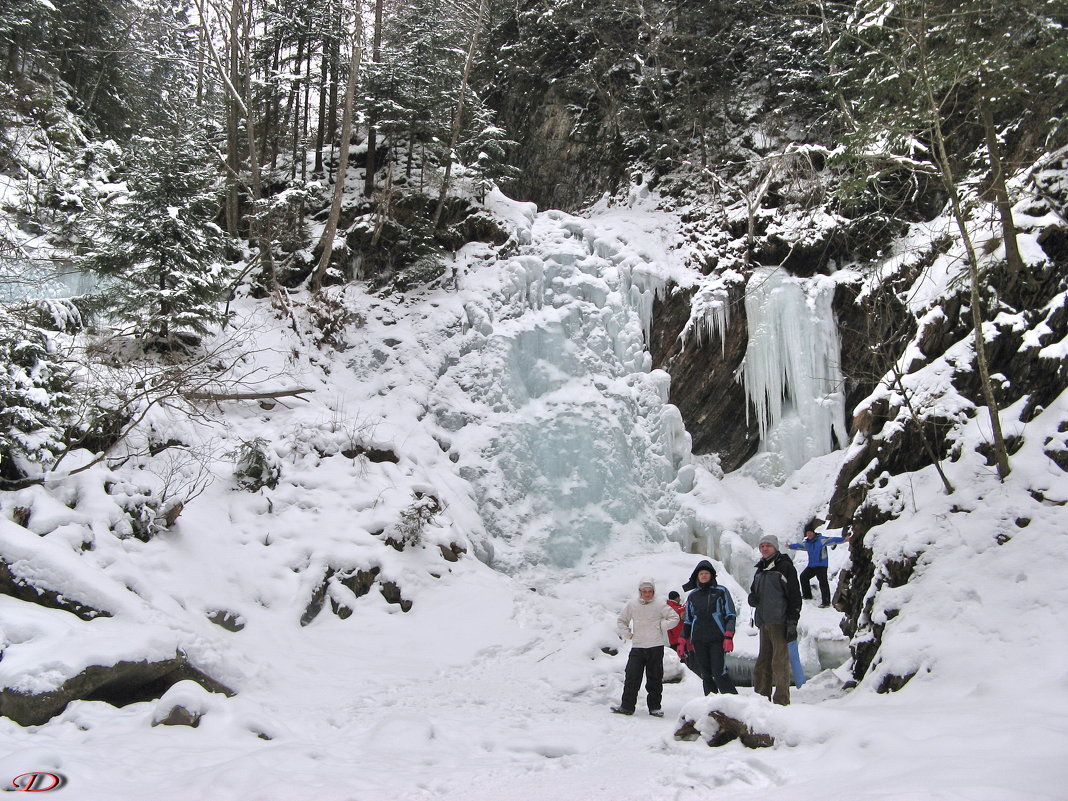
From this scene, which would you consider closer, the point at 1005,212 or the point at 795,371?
the point at 1005,212

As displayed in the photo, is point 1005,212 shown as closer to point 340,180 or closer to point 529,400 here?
point 529,400

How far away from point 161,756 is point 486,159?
12242 mm

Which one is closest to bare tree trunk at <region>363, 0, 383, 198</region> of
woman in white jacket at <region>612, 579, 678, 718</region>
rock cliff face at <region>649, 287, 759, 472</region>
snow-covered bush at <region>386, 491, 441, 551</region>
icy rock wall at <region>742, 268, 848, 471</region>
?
rock cliff face at <region>649, 287, 759, 472</region>

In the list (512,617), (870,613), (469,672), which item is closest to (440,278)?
(512,617)

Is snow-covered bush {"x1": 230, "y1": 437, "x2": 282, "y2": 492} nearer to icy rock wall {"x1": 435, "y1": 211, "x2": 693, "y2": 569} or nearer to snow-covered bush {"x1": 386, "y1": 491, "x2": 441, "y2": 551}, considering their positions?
snow-covered bush {"x1": 386, "y1": 491, "x2": 441, "y2": 551}

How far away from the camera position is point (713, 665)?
5.27 meters

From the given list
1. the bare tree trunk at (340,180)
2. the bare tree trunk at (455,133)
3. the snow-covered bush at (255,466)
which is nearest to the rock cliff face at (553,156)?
the bare tree trunk at (455,133)

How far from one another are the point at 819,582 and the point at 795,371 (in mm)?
4006

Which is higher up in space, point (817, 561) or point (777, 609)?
point (817, 561)

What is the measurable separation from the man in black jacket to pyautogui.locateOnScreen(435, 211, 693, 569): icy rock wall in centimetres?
507

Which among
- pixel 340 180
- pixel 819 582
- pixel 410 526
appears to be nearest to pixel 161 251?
pixel 340 180

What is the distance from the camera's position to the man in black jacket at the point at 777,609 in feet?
16.0

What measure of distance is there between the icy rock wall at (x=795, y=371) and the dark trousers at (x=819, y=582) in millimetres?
2972

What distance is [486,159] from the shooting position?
1366cm
